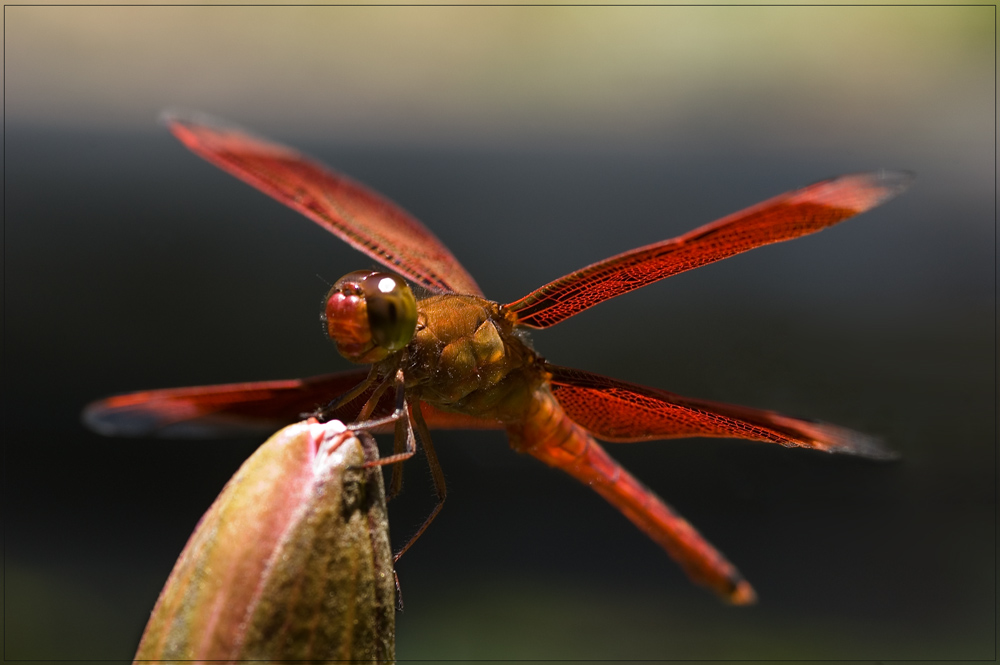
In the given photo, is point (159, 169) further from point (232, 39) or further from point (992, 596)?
point (992, 596)

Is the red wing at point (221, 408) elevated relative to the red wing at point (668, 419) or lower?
elevated

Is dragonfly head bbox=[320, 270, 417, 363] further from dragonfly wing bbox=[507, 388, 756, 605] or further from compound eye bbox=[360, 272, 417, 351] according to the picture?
dragonfly wing bbox=[507, 388, 756, 605]

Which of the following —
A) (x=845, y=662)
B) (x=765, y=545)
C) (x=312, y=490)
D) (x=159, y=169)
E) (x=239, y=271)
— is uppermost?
(x=159, y=169)

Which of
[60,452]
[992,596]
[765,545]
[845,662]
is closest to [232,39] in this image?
[60,452]

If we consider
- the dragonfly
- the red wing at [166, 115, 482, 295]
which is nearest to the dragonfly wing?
the dragonfly

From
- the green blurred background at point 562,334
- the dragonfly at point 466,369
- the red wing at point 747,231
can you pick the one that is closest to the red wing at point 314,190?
the dragonfly at point 466,369

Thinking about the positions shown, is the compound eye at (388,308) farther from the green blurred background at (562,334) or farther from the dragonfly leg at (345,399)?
the green blurred background at (562,334)

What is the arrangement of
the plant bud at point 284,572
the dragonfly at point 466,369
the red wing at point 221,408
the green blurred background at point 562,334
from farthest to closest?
1. the green blurred background at point 562,334
2. the red wing at point 221,408
3. the dragonfly at point 466,369
4. the plant bud at point 284,572

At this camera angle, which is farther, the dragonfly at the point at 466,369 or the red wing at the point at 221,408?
the red wing at the point at 221,408
